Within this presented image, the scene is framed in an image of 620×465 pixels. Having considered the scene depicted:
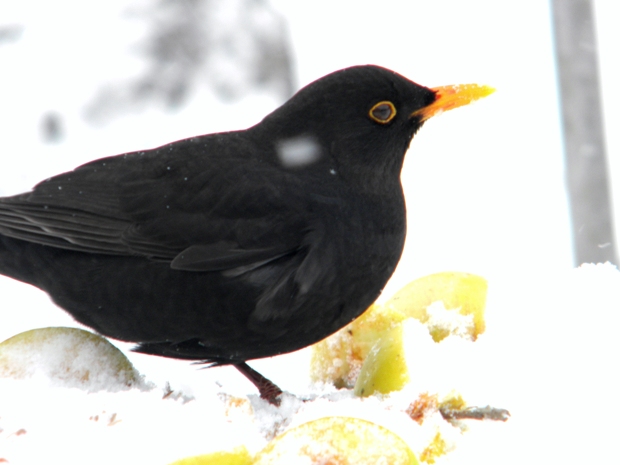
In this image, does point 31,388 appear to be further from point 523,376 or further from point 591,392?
point 591,392

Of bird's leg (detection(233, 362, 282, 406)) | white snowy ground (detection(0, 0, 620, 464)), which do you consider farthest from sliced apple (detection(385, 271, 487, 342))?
bird's leg (detection(233, 362, 282, 406))

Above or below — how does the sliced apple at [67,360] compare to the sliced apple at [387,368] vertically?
above

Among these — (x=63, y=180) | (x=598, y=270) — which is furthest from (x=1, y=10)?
(x=598, y=270)

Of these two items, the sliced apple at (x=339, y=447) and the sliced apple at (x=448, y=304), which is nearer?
the sliced apple at (x=339, y=447)

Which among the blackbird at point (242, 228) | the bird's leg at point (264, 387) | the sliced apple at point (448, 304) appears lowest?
the bird's leg at point (264, 387)

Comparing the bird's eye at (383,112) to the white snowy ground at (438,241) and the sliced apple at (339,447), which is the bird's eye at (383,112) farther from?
the sliced apple at (339,447)

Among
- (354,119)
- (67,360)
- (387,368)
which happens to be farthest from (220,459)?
(354,119)

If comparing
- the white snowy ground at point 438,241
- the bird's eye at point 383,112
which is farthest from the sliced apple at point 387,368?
the bird's eye at point 383,112

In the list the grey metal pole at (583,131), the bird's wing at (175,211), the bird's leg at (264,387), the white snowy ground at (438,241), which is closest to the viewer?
the white snowy ground at (438,241)
